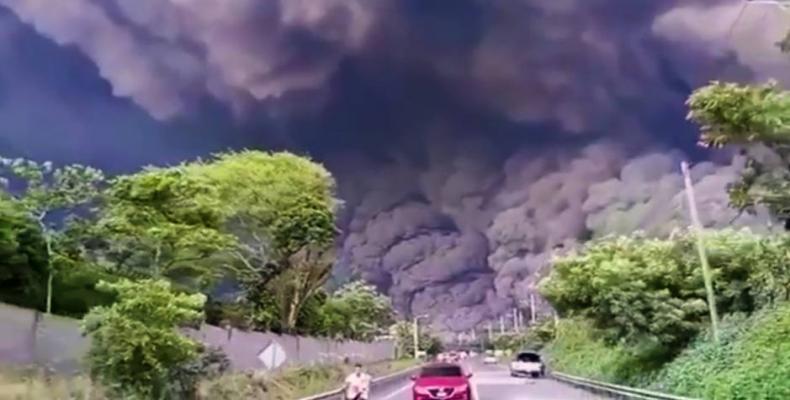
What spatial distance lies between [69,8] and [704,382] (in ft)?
18.8

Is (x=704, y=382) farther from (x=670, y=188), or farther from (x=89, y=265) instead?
(x=89, y=265)

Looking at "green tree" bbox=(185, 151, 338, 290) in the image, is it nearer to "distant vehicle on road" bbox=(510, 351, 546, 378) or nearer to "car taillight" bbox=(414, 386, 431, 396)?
"car taillight" bbox=(414, 386, 431, 396)

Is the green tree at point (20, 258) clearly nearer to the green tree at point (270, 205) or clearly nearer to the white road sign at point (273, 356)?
the green tree at point (270, 205)

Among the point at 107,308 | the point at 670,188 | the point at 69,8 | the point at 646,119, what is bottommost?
the point at 107,308

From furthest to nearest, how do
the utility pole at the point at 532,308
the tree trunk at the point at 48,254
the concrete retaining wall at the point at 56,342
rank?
the utility pole at the point at 532,308 → the tree trunk at the point at 48,254 → the concrete retaining wall at the point at 56,342

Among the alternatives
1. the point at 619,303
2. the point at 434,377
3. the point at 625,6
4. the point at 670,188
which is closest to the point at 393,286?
the point at 434,377

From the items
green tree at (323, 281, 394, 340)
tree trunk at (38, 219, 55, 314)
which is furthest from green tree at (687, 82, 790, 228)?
tree trunk at (38, 219, 55, 314)

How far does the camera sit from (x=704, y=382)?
748cm

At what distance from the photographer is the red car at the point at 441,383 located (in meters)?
8.08

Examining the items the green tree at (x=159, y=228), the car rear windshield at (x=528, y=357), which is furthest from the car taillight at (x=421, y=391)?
the car rear windshield at (x=528, y=357)

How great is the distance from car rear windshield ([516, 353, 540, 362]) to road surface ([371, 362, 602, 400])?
498 millimetres

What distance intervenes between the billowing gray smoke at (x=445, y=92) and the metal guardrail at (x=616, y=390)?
55.2 inches

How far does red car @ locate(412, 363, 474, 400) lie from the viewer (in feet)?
26.5

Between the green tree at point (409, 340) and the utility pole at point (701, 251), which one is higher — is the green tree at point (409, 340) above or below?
below
